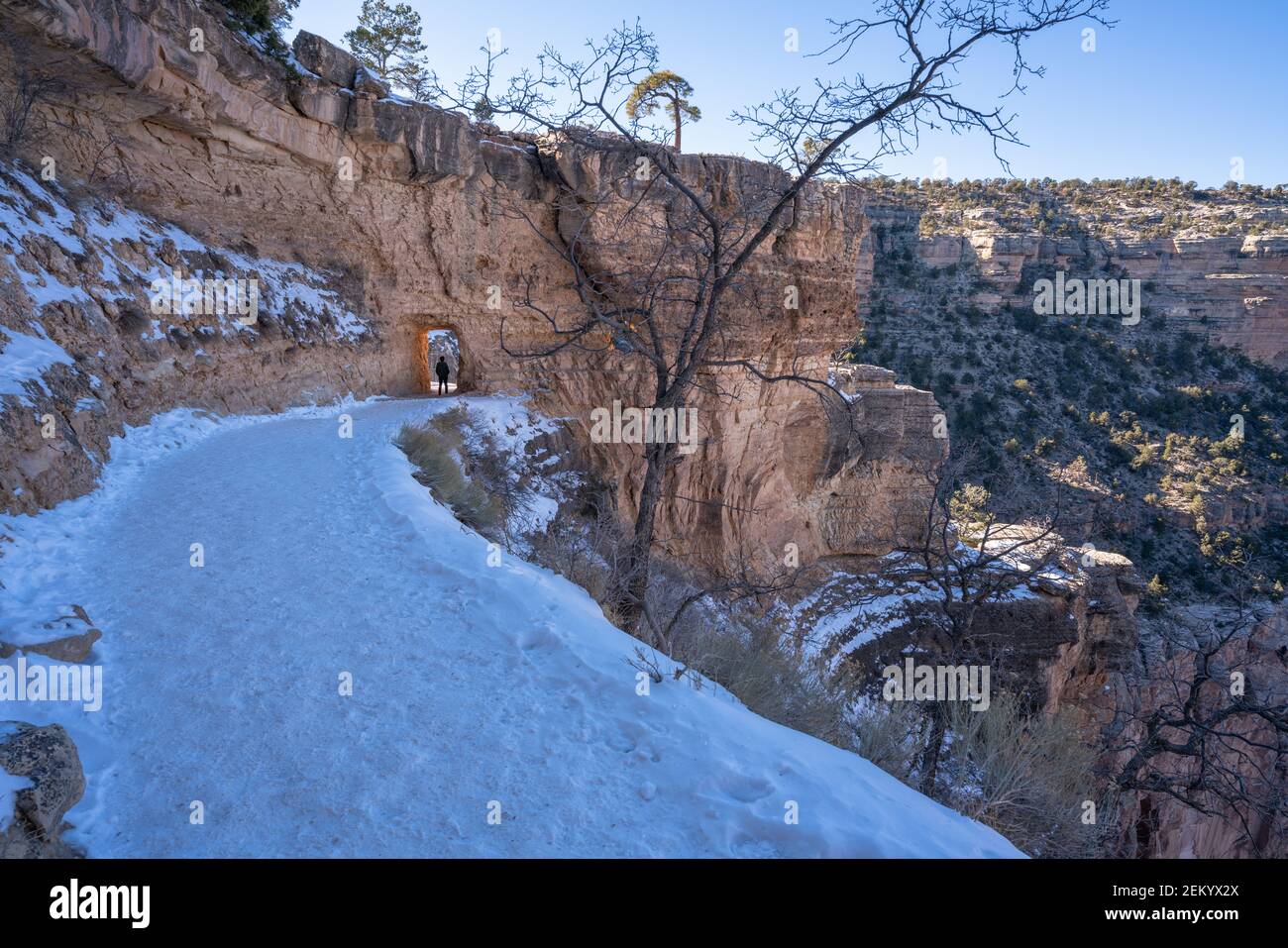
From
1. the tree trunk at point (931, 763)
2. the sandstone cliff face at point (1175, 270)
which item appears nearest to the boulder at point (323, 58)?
the tree trunk at point (931, 763)

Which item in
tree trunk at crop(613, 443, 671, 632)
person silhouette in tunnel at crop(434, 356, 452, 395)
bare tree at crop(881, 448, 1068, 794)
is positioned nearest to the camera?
tree trunk at crop(613, 443, 671, 632)

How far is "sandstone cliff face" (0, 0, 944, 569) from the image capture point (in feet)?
30.0

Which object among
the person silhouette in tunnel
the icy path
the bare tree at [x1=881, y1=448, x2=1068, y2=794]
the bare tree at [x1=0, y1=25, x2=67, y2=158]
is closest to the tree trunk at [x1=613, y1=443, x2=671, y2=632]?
the icy path

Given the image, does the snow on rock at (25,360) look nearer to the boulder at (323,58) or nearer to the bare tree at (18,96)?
the bare tree at (18,96)

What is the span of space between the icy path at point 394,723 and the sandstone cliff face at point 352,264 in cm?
251

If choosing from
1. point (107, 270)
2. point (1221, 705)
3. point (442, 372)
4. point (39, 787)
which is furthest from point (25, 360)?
point (1221, 705)

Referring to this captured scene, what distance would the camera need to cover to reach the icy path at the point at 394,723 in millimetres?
2529

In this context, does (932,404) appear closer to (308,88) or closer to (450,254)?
(450,254)

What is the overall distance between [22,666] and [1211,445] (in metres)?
44.3

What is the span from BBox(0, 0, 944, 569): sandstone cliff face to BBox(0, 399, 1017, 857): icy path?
2.51 metres

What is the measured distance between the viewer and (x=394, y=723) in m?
3.12

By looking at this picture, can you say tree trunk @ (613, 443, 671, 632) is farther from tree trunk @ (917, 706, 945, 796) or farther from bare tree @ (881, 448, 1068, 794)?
bare tree @ (881, 448, 1068, 794)

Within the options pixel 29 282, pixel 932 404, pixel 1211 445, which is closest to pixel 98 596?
pixel 29 282

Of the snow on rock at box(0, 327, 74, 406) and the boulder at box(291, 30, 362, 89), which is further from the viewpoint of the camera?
the boulder at box(291, 30, 362, 89)
